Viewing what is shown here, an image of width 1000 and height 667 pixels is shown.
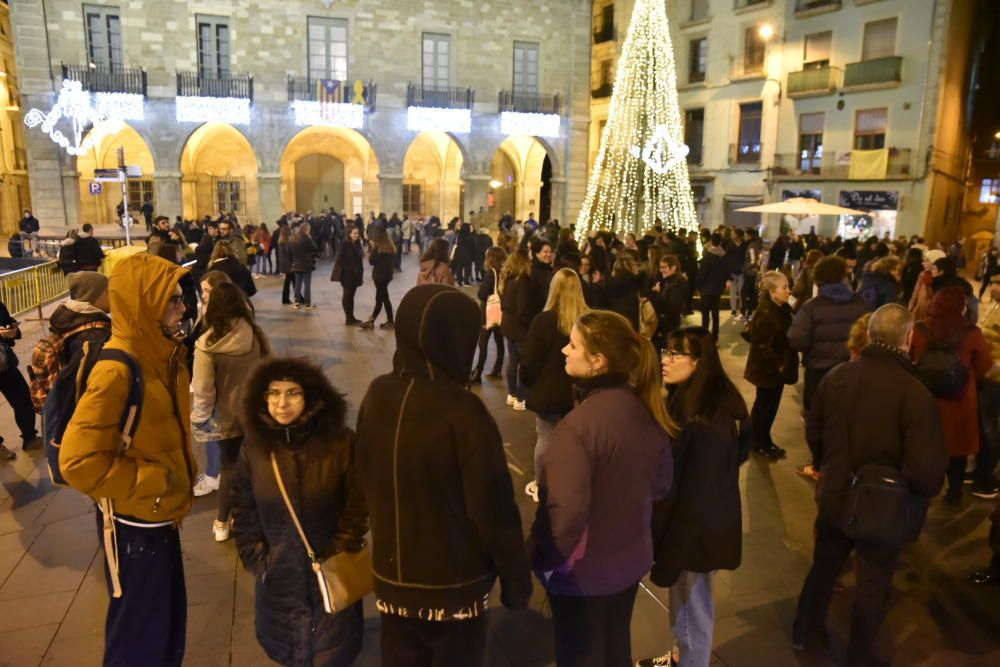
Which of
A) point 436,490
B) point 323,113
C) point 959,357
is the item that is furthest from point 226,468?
point 323,113

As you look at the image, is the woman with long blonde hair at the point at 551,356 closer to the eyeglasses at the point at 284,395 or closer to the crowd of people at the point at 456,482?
the crowd of people at the point at 456,482

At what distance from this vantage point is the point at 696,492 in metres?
2.54

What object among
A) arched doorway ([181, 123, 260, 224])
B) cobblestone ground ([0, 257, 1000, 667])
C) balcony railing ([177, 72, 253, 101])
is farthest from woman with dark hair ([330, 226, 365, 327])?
arched doorway ([181, 123, 260, 224])

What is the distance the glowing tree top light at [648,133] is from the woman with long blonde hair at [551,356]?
440 inches

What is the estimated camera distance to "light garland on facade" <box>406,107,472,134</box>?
75.6 feet

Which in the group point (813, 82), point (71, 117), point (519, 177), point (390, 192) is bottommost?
point (390, 192)

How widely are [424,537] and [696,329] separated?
4.71 feet

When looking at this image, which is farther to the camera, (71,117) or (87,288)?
(71,117)

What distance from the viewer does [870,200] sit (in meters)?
22.8

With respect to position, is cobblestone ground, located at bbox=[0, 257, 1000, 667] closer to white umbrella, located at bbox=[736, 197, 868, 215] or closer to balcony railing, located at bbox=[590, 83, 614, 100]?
white umbrella, located at bbox=[736, 197, 868, 215]

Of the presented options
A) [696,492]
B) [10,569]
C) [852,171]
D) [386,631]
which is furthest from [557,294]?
[852,171]

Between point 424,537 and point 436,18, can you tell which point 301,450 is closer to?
point 424,537

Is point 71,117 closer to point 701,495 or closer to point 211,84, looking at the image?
point 211,84

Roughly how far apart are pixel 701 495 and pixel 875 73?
958 inches
